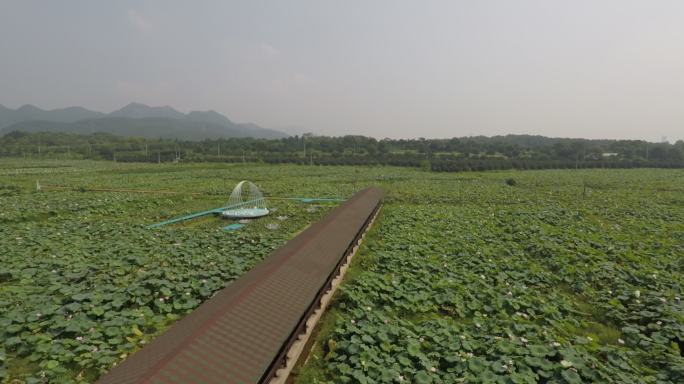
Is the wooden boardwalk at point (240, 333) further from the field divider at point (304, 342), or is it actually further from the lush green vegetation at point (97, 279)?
the lush green vegetation at point (97, 279)

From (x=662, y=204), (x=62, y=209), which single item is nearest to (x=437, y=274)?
(x=62, y=209)

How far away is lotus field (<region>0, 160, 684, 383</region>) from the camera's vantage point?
5.61m

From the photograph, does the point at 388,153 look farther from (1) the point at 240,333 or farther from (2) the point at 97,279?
(1) the point at 240,333

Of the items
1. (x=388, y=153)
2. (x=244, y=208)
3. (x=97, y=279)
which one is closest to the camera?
(x=97, y=279)

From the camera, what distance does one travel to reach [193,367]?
3889 millimetres

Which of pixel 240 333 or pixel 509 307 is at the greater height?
pixel 240 333

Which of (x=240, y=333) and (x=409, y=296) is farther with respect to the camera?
(x=409, y=296)

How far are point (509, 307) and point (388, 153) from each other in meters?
85.2

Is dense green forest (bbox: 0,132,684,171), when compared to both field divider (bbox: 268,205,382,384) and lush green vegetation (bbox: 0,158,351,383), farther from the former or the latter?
field divider (bbox: 268,205,382,384)

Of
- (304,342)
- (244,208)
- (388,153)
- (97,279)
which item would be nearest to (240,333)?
(304,342)

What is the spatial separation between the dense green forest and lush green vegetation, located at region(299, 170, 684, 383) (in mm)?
47154

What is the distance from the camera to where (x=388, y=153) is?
301ft

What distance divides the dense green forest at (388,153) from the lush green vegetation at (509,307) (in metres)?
47.2

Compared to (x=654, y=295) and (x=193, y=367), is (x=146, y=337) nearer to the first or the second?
(x=193, y=367)
